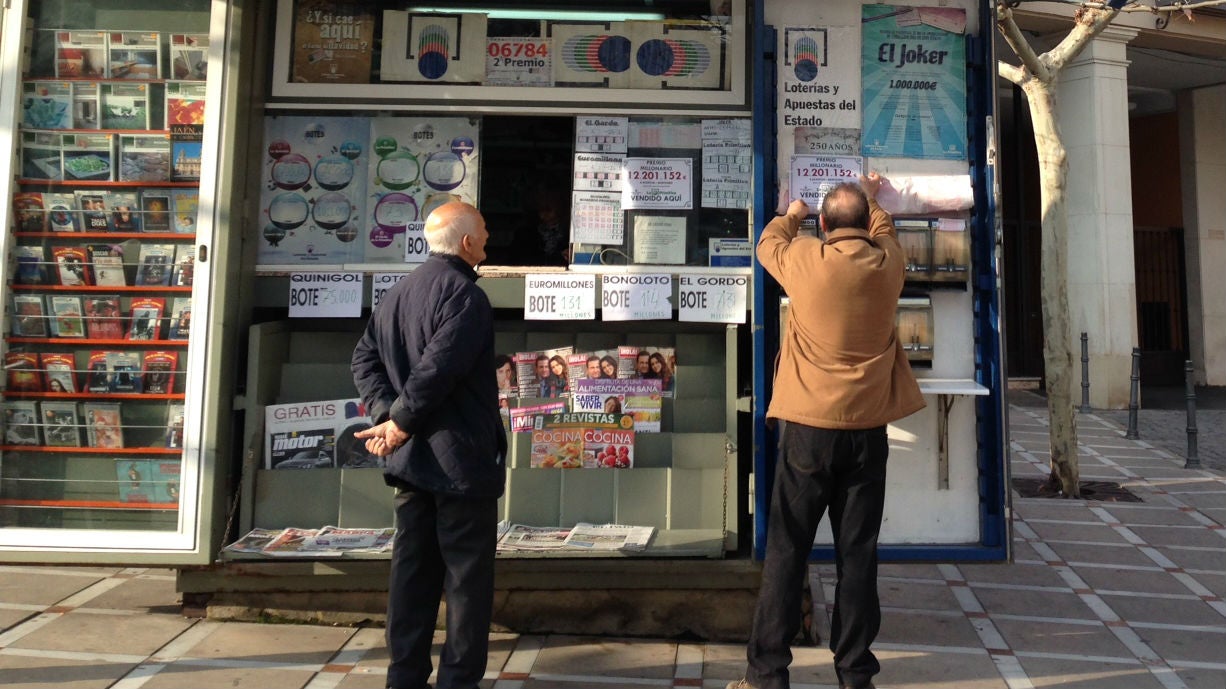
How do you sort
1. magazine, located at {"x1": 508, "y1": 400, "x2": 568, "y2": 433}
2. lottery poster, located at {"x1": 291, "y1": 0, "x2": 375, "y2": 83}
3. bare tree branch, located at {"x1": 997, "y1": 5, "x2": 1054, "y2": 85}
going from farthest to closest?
bare tree branch, located at {"x1": 997, "y1": 5, "x2": 1054, "y2": 85}
lottery poster, located at {"x1": 291, "y1": 0, "x2": 375, "y2": 83}
magazine, located at {"x1": 508, "y1": 400, "x2": 568, "y2": 433}

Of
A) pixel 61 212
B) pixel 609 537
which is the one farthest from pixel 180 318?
pixel 609 537

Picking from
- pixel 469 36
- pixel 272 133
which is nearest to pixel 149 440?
pixel 272 133

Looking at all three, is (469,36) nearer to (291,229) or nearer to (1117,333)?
(291,229)

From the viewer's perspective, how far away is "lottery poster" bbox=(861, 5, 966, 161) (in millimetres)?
4266

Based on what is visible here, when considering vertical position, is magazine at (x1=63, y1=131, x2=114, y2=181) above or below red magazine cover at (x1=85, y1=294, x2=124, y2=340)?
above

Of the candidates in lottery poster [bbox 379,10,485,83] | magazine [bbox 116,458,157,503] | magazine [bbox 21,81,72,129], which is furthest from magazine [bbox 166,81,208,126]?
magazine [bbox 116,458,157,503]

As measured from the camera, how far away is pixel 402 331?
136 inches

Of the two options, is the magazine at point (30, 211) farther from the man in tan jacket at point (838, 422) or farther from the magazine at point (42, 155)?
the man in tan jacket at point (838, 422)

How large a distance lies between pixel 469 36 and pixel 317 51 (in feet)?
2.28

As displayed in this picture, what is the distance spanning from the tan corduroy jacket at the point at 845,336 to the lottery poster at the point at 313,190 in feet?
6.84

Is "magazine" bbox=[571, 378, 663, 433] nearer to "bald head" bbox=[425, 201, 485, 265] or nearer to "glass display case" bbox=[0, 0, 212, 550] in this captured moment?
"bald head" bbox=[425, 201, 485, 265]

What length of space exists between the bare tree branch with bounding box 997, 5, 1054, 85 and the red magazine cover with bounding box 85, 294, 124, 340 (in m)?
5.52

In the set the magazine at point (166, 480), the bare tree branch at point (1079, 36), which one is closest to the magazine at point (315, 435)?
the magazine at point (166, 480)

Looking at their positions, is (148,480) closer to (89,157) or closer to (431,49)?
(89,157)
